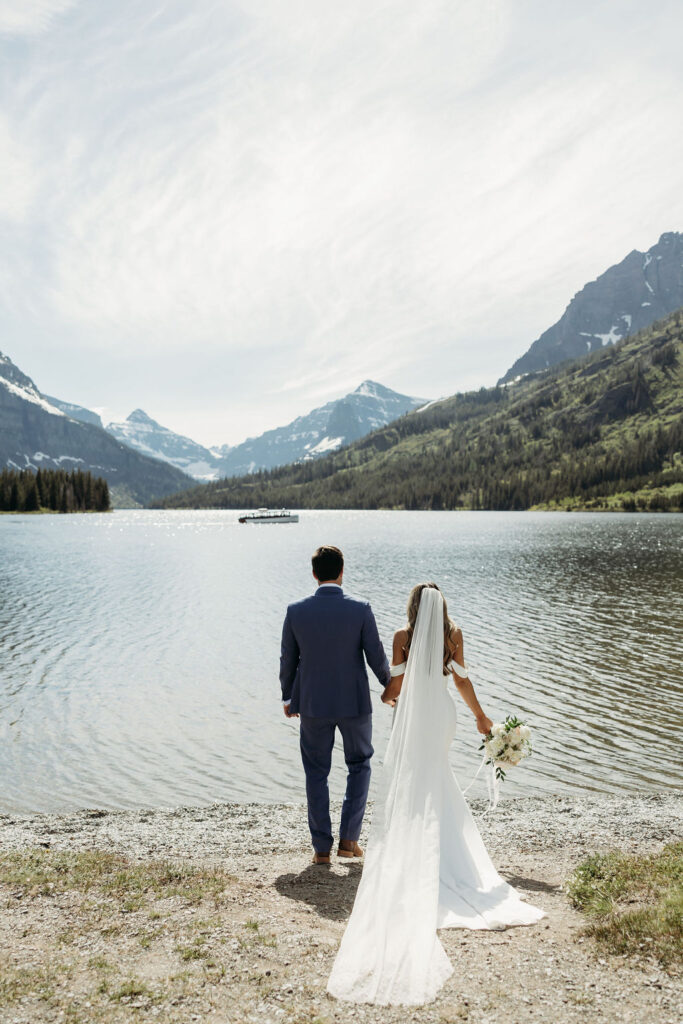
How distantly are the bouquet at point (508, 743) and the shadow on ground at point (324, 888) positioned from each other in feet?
8.94

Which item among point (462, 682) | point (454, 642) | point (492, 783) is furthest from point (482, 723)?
point (492, 783)

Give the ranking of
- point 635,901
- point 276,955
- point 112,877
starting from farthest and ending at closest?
point 112,877, point 635,901, point 276,955

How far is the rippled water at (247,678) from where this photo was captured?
1686 cm

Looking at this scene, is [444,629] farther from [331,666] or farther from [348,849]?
[348,849]

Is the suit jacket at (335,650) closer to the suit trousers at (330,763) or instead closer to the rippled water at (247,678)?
the suit trousers at (330,763)

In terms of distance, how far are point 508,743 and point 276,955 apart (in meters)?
4.52

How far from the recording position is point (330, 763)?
9203 millimetres

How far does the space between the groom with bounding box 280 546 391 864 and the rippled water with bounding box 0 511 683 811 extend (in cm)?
755

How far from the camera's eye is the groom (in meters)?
8.85

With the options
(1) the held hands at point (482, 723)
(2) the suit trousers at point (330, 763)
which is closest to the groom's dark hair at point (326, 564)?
(2) the suit trousers at point (330, 763)

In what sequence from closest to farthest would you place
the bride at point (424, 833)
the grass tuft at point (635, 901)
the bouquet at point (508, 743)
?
the grass tuft at point (635, 901)
the bride at point (424, 833)
the bouquet at point (508, 743)

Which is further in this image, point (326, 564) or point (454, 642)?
point (326, 564)

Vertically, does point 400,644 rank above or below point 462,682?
above

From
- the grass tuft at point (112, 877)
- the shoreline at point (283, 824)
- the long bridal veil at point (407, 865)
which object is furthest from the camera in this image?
the shoreline at point (283, 824)
